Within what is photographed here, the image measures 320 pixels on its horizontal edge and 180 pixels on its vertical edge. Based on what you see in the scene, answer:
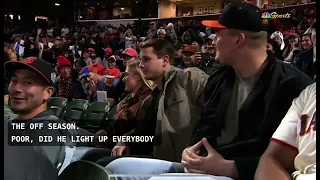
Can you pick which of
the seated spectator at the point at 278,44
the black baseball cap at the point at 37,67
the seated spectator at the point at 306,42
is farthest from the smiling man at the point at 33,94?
the seated spectator at the point at 306,42

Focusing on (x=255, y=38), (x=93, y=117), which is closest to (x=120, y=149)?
(x=93, y=117)

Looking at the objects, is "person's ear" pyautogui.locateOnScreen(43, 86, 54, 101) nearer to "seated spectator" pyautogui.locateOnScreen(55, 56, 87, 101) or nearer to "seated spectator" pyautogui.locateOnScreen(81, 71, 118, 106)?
"seated spectator" pyautogui.locateOnScreen(55, 56, 87, 101)

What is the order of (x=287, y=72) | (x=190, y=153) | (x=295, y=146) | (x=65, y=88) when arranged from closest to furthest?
(x=295, y=146)
(x=287, y=72)
(x=190, y=153)
(x=65, y=88)

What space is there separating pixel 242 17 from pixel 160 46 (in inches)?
15.2

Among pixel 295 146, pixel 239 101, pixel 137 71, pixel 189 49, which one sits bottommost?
pixel 295 146

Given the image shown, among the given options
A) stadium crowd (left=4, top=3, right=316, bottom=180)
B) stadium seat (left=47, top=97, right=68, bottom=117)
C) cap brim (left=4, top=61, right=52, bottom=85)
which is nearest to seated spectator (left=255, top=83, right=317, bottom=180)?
stadium crowd (left=4, top=3, right=316, bottom=180)

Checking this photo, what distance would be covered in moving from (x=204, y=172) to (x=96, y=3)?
90cm

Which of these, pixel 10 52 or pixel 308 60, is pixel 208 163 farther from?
pixel 10 52

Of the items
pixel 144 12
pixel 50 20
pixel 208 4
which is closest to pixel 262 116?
pixel 208 4

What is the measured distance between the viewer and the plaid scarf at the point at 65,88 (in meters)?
1.98

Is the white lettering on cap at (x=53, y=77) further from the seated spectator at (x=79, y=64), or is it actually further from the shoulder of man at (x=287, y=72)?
the shoulder of man at (x=287, y=72)

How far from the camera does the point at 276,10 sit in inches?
70.6

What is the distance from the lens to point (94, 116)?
195 cm

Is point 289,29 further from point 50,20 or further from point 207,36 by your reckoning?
point 50,20
